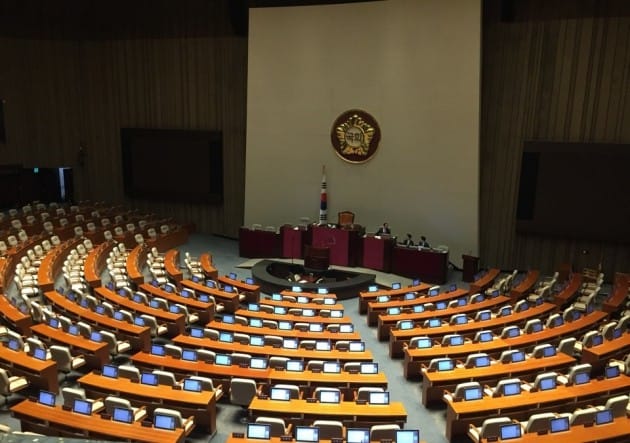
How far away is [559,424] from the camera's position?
7.15 meters

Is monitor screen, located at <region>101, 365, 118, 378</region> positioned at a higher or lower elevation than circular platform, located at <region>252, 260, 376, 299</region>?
higher

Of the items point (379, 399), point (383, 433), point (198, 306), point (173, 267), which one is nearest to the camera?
point (383, 433)

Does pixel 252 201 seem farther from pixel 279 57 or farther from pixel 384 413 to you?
pixel 384 413

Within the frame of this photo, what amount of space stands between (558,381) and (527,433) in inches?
92.8

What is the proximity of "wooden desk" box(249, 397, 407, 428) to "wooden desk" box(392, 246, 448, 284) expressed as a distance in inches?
387

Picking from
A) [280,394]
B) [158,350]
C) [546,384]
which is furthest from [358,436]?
[158,350]

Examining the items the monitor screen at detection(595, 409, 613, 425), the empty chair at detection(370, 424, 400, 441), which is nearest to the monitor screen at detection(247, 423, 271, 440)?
the empty chair at detection(370, 424, 400, 441)

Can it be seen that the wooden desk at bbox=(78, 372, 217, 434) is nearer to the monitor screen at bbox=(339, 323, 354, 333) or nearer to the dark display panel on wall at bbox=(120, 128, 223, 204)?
the monitor screen at bbox=(339, 323, 354, 333)

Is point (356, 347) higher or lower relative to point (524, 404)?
lower

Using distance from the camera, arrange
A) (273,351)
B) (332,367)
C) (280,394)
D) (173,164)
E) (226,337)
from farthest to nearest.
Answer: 1. (173,164)
2. (226,337)
3. (273,351)
4. (332,367)
5. (280,394)

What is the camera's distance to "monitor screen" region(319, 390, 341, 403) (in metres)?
8.10

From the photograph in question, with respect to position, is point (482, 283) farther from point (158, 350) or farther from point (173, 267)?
point (158, 350)

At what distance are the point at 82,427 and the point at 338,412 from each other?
11.1 feet

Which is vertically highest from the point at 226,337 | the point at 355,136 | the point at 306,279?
the point at 355,136
